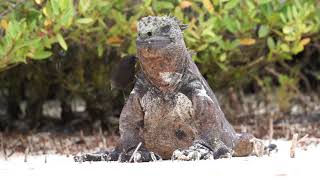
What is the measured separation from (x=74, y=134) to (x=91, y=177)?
3.57 meters

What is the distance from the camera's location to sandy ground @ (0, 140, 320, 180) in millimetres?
3617

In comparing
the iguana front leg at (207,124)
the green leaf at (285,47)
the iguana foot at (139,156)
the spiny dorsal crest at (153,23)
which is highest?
the spiny dorsal crest at (153,23)

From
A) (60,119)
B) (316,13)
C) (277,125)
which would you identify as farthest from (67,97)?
(316,13)

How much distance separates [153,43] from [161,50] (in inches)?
2.4

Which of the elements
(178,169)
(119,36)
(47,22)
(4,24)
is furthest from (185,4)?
(178,169)

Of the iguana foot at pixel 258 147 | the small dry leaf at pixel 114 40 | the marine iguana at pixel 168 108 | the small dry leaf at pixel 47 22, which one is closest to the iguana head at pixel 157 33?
the marine iguana at pixel 168 108

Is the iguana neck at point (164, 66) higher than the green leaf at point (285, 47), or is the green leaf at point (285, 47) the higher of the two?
the iguana neck at point (164, 66)

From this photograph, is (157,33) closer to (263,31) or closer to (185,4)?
(185,4)

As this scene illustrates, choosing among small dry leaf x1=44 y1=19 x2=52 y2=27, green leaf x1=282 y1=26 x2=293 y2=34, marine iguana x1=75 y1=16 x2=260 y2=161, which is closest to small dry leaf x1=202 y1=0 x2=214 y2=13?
green leaf x1=282 y1=26 x2=293 y2=34

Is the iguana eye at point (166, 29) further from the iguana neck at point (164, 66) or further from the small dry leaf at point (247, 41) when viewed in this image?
the small dry leaf at point (247, 41)

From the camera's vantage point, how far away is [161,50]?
428 cm

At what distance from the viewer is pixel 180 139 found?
446 cm

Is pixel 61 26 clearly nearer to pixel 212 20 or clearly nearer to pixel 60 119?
pixel 212 20

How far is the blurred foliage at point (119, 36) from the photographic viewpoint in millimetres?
5434
